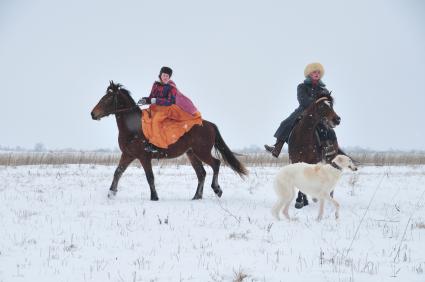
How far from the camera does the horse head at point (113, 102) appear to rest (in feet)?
29.4

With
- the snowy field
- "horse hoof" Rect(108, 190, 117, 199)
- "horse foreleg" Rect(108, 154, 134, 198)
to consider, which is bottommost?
the snowy field

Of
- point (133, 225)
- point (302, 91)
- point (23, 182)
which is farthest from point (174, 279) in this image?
point (23, 182)

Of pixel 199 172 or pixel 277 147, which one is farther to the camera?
pixel 199 172

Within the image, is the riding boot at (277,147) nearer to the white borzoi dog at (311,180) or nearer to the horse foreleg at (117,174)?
the white borzoi dog at (311,180)

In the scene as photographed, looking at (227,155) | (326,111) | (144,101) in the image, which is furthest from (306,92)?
(144,101)

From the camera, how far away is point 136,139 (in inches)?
349

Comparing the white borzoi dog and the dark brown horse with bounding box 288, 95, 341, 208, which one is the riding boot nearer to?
the dark brown horse with bounding box 288, 95, 341, 208

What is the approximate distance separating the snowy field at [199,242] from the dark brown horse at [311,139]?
3.55 feet

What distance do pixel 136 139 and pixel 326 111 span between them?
12.8 feet

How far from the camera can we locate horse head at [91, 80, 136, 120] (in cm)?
895

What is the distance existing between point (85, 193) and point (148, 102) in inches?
100

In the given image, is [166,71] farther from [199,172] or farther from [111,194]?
[111,194]

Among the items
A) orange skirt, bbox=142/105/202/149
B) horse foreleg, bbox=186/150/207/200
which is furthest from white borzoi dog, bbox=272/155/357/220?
orange skirt, bbox=142/105/202/149

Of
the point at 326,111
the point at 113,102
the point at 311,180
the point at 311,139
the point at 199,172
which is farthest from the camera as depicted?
the point at 199,172
